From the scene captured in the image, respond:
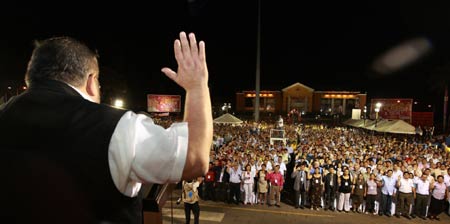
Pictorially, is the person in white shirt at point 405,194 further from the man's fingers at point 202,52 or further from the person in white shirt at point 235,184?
the man's fingers at point 202,52

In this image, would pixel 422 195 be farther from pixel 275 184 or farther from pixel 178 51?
pixel 178 51

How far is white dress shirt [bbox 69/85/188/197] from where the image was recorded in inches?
42.9

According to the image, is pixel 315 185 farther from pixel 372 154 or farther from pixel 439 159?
pixel 439 159

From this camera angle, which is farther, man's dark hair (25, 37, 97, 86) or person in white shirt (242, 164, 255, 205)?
person in white shirt (242, 164, 255, 205)

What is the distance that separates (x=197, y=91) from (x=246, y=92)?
66.4 m

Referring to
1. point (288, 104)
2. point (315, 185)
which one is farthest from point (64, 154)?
point (288, 104)

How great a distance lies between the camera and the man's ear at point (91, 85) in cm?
137

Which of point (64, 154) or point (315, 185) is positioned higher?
point (64, 154)

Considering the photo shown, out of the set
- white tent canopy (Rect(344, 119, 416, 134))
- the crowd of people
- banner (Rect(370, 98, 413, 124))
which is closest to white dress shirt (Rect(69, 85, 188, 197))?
the crowd of people

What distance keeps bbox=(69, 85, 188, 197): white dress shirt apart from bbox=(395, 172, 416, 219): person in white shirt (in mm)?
11007

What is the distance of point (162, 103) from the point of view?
152ft

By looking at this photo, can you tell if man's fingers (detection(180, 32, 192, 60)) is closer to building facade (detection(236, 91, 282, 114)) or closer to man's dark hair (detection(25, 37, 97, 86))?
man's dark hair (detection(25, 37, 97, 86))

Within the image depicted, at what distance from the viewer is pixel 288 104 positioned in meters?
65.7

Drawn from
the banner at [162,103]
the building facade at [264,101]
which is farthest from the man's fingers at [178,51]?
the building facade at [264,101]
